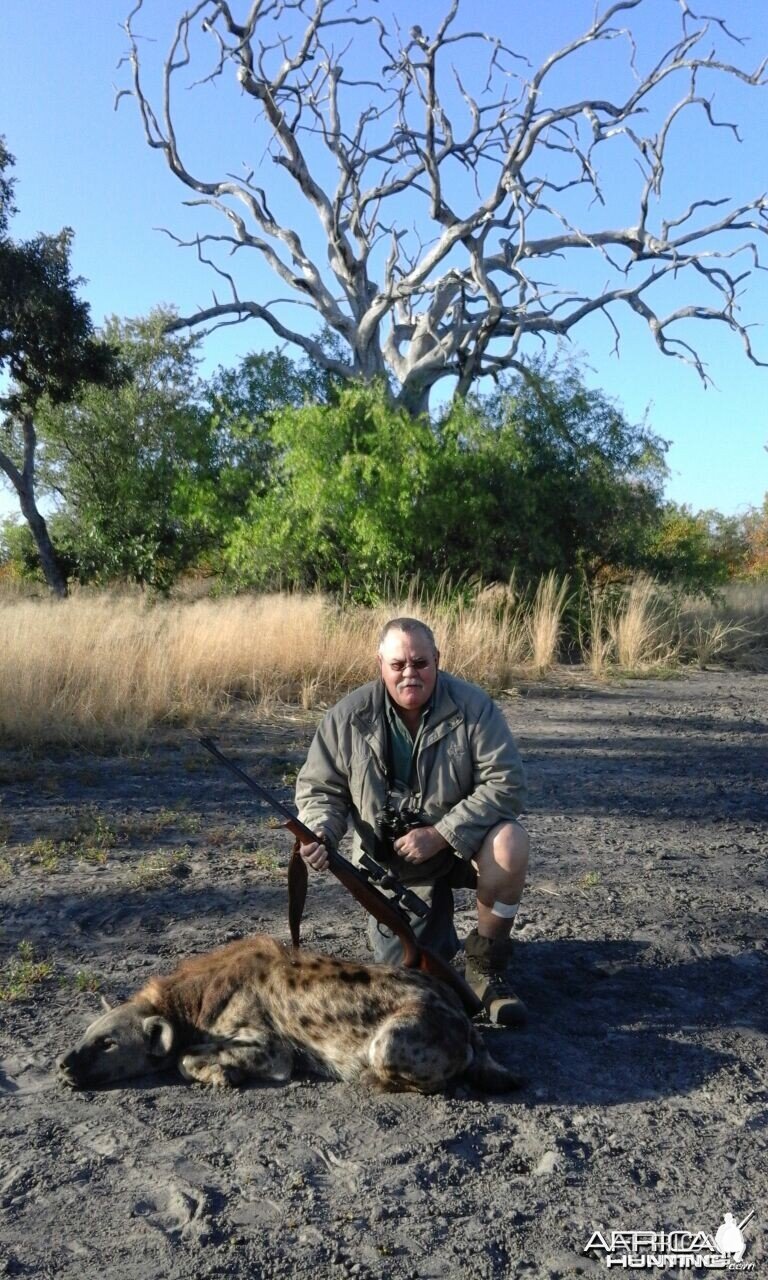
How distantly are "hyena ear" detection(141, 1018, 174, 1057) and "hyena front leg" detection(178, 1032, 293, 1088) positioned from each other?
0.08 meters

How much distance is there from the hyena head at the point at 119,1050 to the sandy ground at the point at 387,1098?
0.07m

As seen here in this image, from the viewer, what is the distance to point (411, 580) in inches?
680

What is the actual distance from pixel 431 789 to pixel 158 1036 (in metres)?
1.47

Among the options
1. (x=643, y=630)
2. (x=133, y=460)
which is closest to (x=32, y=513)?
(x=133, y=460)

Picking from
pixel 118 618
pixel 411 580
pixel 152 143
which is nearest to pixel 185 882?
pixel 118 618

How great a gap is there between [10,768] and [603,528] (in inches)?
453

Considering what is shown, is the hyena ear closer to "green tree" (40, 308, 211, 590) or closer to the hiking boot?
the hiking boot

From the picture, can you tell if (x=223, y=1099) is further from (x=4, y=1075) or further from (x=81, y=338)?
(x=81, y=338)

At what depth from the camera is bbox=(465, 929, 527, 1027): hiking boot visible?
181 inches

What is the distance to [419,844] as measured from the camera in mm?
4723

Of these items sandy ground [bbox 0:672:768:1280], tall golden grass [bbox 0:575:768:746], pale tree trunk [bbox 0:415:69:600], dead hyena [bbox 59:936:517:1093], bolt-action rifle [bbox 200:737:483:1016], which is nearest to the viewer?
sandy ground [bbox 0:672:768:1280]

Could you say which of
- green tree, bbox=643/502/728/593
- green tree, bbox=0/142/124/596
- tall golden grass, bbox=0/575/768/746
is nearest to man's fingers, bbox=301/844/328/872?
tall golden grass, bbox=0/575/768/746

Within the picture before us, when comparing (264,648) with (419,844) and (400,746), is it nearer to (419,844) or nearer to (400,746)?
(400,746)

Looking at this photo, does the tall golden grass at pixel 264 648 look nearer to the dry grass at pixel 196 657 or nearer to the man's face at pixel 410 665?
the dry grass at pixel 196 657
